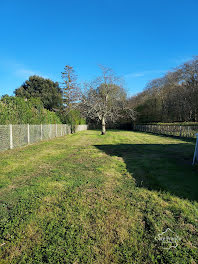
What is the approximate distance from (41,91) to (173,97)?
993 inches

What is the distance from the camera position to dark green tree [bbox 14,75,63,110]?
30.7 m

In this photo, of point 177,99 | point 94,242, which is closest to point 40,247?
point 94,242

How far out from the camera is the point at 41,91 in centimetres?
3173

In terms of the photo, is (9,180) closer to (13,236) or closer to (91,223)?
(13,236)

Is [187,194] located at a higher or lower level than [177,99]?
lower

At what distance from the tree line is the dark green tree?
61.8 feet

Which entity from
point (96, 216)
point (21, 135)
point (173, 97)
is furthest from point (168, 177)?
point (173, 97)

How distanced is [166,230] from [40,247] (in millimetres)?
1528

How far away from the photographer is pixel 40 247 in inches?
65.5

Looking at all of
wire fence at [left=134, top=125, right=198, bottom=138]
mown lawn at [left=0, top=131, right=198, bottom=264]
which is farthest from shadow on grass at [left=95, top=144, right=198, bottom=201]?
wire fence at [left=134, top=125, right=198, bottom=138]

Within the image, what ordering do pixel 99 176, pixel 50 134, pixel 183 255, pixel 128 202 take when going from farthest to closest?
1. pixel 50 134
2. pixel 99 176
3. pixel 128 202
4. pixel 183 255

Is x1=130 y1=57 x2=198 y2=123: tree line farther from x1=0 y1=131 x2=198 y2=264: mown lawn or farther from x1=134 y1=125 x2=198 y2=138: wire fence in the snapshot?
x1=0 y1=131 x2=198 y2=264: mown lawn

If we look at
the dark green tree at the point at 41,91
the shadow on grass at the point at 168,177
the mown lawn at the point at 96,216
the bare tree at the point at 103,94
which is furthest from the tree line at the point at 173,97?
the mown lawn at the point at 96,216

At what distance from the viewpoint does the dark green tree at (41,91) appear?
30.7 m
